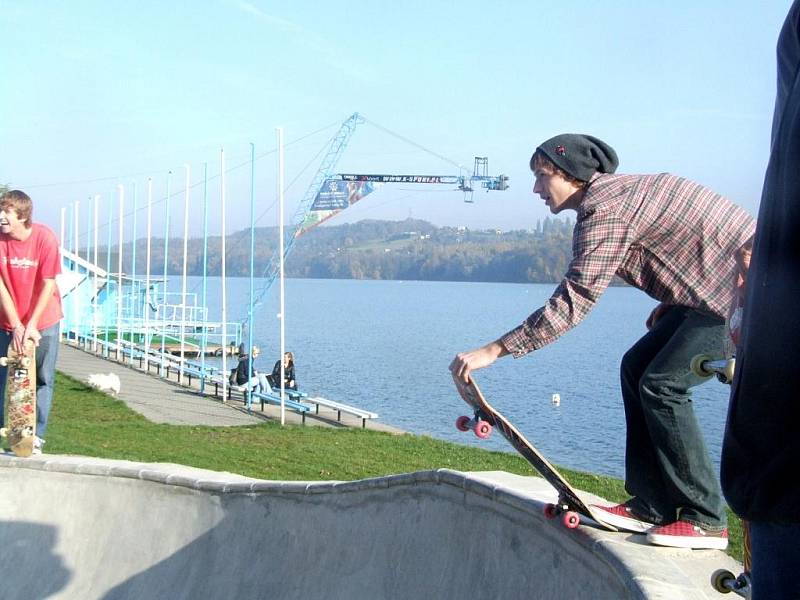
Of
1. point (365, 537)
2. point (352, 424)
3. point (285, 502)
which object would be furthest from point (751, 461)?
point (352, 424)

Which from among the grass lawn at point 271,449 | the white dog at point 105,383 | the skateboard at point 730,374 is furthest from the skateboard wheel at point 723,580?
the white dog at point 105,383

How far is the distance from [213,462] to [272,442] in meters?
3.14

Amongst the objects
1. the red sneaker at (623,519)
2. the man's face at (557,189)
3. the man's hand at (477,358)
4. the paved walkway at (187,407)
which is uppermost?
the man's face at (557,189)

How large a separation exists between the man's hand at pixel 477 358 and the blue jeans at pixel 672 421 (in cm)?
70

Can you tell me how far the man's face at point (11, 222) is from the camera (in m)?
7.35

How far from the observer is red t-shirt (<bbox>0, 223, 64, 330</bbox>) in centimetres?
750

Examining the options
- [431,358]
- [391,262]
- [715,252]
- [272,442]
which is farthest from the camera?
[391,262]

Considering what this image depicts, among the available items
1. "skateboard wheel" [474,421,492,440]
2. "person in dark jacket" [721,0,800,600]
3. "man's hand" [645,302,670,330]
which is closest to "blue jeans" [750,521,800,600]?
"person in dark jacket" [721,0,800,600]

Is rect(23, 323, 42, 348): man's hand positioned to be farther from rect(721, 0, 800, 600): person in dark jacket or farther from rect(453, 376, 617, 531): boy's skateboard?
rect(721, 0, 800, 600): person in dark jacket

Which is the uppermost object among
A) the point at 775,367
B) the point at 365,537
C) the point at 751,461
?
the point at 775,367

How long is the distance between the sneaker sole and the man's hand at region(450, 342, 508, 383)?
1.02 m

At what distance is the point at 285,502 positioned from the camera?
247 inches

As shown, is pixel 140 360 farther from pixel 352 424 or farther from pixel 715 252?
pixel 715 252

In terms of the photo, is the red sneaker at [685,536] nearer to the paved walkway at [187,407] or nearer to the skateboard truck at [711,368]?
the skateboard truck at [711,368]
